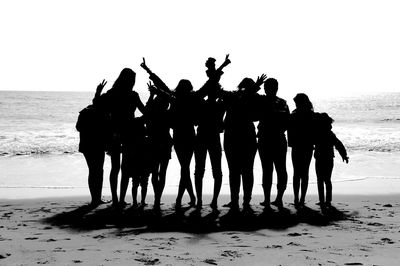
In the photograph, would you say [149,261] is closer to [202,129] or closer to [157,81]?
[202,129]

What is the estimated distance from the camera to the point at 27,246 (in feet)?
14.8

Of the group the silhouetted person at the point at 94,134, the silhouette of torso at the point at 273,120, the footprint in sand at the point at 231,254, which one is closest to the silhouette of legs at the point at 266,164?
the silhouette of torso at the point at 273,120

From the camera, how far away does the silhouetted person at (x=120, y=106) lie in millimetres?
6438

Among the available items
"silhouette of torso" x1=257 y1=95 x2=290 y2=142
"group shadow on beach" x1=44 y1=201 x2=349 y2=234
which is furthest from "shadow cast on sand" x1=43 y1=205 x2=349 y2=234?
"silhouette of torso" x1=257 y1=95 x2=290 y2=142

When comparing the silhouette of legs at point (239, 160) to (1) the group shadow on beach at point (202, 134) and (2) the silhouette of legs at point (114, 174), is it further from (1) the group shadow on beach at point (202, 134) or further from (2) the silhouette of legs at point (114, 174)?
(2) the silhouette of legs at point (114, 174)

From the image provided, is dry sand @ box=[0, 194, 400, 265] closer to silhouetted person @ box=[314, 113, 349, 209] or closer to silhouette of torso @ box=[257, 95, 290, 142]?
silhouetted person @ box=[314, 113, 349, 209]

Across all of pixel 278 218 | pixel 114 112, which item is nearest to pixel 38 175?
pixel 114 112

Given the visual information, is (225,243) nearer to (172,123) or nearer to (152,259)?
(152,259)

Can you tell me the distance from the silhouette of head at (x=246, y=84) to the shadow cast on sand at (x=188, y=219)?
67.5 inches

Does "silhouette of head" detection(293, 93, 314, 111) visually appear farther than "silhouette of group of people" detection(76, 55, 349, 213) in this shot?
Yes

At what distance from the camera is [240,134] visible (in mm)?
6395

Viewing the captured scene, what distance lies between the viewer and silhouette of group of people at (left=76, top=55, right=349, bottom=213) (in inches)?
251

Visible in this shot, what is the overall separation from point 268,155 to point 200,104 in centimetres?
126

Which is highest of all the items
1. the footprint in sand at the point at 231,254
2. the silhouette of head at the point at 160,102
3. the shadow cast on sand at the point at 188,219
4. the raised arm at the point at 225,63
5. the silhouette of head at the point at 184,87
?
the raised arm at the point at 225,63
